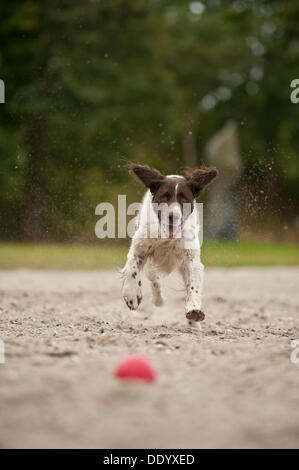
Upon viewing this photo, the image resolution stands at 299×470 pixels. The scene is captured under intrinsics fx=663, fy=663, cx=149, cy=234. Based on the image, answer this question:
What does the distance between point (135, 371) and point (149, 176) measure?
2771 mm

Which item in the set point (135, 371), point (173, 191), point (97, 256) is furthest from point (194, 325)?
point (97, 256)

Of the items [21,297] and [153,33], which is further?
A: [153,33]

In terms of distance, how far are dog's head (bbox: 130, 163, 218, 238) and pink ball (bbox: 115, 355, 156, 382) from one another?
2.20 metres

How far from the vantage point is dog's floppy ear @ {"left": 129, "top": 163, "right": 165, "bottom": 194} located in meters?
5.42

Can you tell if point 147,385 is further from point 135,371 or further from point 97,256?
point 97,256

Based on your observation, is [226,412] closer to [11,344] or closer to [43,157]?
[11,344]

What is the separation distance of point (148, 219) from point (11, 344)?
1.94m

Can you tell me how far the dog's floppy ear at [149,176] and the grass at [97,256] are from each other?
221 inches

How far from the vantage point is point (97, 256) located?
580 inches

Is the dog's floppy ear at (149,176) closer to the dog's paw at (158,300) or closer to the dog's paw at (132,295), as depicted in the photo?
the dog's paw at (132,295)

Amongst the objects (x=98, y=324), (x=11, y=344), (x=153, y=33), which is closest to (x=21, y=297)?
(x=98, y=324)

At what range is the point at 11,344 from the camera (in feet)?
12.2

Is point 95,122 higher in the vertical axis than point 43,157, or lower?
higher

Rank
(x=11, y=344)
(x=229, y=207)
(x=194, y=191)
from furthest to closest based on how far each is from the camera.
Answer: (x=229, y=207) → (x=194, y=191) → (x=11, y=344)
